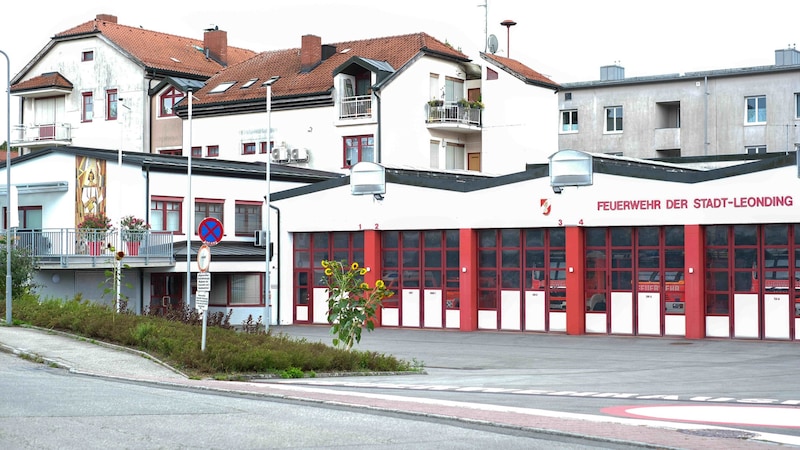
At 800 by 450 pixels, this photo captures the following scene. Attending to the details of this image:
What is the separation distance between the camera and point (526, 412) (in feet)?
51.3

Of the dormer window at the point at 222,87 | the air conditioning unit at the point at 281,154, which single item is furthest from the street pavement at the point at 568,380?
the dormer window at the point at 222,87

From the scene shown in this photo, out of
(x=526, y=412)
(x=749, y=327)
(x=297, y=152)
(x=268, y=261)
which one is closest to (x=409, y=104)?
(x=297, y=152)

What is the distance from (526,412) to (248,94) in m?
45.4

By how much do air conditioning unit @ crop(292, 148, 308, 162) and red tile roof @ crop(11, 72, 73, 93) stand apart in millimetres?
16290

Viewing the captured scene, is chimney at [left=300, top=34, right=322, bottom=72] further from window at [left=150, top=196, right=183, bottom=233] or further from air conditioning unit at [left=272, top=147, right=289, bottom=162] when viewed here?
window at [left=150, top=196, right=183, bottom=233]

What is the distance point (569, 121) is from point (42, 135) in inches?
1224

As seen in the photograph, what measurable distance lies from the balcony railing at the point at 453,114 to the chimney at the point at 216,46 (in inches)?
722

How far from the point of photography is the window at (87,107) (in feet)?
216

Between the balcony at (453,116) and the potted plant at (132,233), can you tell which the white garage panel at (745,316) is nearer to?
the potted plant at (132,233)

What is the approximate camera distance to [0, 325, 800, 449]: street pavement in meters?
14.1

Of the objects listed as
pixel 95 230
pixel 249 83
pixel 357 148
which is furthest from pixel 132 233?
pixel 249 83

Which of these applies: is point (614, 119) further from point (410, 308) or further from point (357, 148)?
point (410, 308)

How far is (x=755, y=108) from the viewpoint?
6762cm

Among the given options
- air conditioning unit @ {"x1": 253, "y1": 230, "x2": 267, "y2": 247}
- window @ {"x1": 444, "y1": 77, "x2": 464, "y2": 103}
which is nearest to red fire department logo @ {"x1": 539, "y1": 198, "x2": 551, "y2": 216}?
air conditioning unit @ {"x1": 253, "y1": 230, "x2": 267, "y2": 247}
